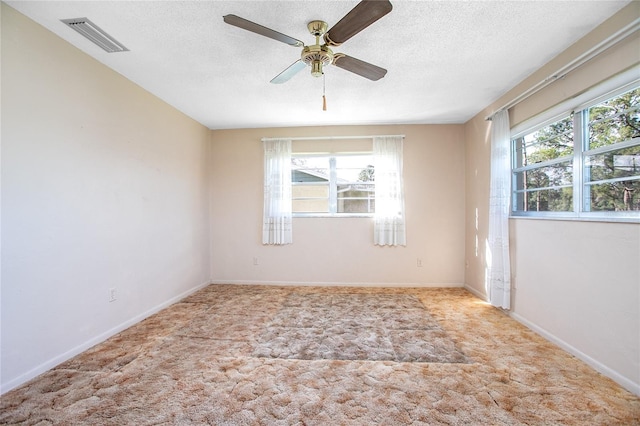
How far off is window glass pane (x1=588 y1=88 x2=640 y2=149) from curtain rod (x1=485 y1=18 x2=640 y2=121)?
35 centimetres

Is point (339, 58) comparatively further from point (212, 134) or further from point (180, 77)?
point (212, 134)

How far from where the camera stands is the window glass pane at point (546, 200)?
2471mm

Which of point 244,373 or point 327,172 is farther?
point 327,172

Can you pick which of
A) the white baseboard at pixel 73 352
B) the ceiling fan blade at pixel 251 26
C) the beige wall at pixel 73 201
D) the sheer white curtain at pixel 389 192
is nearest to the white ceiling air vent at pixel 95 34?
the beige wall at pixel 73 201

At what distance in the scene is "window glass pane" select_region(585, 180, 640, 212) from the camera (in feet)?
6.30

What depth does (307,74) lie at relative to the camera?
8.96 feet

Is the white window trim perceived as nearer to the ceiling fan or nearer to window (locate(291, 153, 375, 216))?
the ceiling fan

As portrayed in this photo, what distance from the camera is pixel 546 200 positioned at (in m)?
2.72

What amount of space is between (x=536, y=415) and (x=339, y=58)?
8.23 feet

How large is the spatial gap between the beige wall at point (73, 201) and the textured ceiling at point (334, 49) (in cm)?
29

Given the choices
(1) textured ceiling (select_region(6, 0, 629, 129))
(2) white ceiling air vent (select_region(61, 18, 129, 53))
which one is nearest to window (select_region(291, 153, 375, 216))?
(1) textured ceiling (select_region(6, 0, 629, 129))

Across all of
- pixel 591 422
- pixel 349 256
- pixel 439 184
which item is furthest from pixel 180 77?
pixel 591 422

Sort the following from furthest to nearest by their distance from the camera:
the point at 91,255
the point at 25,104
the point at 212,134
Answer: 1. the point at 212,134
2. the point at 91,255
3. the point at 25,104

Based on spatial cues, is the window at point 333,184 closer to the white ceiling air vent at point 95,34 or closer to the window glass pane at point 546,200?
the window glass pane at point 546,200
